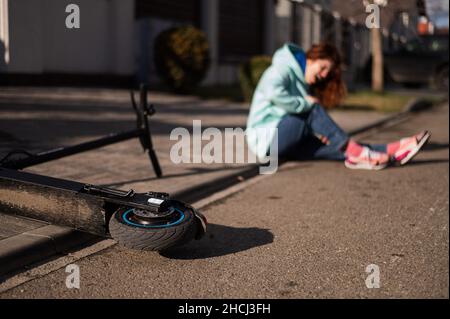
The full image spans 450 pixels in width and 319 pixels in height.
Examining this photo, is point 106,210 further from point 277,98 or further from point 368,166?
point 368,166

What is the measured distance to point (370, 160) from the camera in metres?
5.63

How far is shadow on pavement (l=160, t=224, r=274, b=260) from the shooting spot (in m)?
3.10

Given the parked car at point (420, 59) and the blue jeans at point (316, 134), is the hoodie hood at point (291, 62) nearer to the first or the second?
the blue jeans at point (316, 134)

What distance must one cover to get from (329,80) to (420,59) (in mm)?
12186

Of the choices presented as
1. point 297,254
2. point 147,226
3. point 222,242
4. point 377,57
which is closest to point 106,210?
point 147,226

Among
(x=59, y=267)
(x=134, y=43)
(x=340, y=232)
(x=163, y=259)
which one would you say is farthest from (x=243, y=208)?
(x=134, y=43)

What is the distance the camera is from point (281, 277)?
2.77 metres

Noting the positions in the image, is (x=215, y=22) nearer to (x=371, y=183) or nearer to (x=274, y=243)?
(x=371, y=183)

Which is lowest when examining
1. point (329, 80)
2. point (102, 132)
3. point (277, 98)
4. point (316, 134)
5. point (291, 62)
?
point (102, 132)

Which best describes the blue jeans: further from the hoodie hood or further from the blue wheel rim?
the blue wheel rim

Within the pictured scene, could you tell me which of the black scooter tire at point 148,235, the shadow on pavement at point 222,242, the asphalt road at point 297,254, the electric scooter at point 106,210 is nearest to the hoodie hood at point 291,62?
the asphalt road at point 297,254

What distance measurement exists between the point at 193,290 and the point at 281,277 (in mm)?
440

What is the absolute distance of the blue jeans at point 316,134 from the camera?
5.55 metres

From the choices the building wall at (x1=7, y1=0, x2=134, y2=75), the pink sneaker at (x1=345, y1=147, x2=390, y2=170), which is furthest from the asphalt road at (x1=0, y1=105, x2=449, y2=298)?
the building wall at (x1=7, y1=0, x2=134, y2=75)
